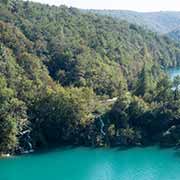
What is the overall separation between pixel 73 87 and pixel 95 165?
16106mm

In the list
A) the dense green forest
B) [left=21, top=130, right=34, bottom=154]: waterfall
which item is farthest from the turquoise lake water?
the dense green forest

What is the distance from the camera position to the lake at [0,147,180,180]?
39.5 meters

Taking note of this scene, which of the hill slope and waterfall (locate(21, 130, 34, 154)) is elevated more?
the hill slope

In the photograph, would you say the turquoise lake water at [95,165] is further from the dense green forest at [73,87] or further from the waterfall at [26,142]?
the dense green forest at [73,87]

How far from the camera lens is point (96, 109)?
1949 inches

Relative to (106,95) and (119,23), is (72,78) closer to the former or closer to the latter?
(106,95)

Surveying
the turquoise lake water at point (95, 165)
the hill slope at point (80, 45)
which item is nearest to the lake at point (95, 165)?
the turquoise lake water at point (95, 165)

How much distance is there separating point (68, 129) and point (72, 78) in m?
14.9

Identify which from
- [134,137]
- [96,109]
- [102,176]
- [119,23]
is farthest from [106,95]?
[119,23]

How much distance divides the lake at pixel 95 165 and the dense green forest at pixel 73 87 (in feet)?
5.78

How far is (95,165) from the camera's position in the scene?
42.2 m

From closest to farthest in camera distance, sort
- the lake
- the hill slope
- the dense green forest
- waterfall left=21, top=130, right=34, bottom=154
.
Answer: the lake < waterfall left=21, top=130, right=34, bottom=154 < the dense green forest < the hill slope

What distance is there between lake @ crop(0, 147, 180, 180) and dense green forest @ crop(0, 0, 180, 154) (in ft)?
5.78

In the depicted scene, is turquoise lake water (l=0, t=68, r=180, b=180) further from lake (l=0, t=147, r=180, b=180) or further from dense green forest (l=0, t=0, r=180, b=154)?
dense green forest (l=0, t=0, r=180, b=154)
